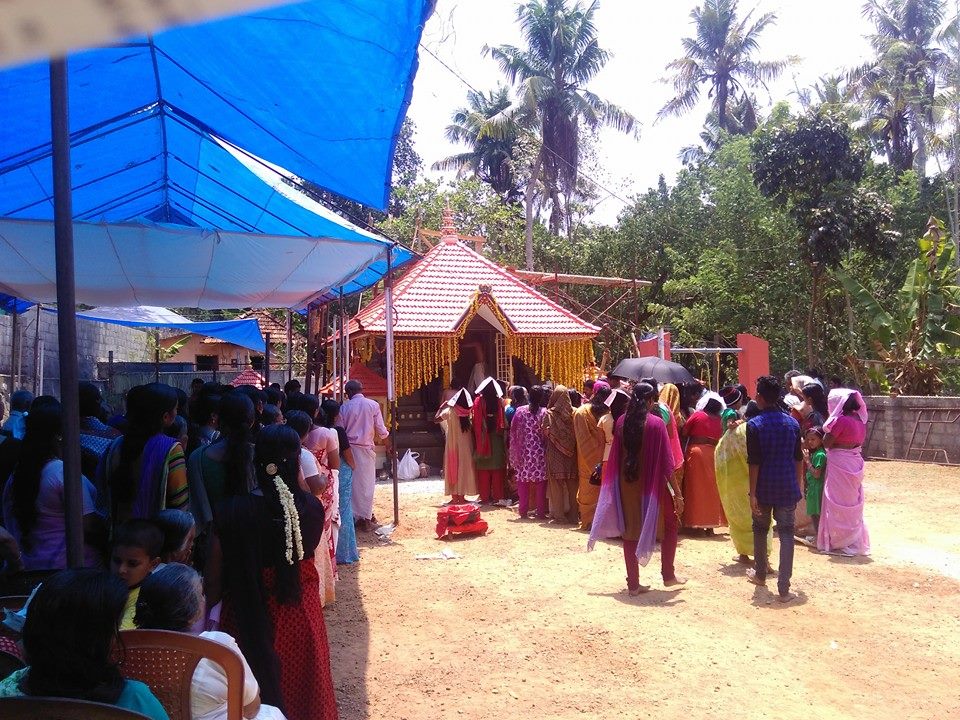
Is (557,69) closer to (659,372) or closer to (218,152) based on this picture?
(659,372)

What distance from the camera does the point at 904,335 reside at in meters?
15.9

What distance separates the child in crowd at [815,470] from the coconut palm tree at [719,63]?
27.2 m

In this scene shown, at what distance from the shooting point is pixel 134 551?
2.80 m

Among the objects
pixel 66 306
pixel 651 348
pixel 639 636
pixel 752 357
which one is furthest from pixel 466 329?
pixel 66 306

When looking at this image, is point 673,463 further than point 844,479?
No

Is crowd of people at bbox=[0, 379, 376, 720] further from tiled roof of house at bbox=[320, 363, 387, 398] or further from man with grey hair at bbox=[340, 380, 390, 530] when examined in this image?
tiled roof of house at bbox=[320, 363, 387, 398]

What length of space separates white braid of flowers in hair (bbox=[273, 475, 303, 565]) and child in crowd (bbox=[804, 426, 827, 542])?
586cm

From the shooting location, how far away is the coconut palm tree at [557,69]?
2977 centimetres

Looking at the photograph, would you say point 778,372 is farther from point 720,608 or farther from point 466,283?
point 720,608

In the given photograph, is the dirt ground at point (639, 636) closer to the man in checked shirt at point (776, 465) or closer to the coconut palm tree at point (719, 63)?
the man in checked shirt at point (776, 465)

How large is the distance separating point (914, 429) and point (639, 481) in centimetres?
1059

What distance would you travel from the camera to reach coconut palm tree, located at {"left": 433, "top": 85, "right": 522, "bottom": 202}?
32.3m

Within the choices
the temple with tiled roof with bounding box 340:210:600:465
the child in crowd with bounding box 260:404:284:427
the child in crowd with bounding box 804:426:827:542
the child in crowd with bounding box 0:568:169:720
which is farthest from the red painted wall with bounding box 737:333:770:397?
the child in crowd with bounding box 0:568:169:720

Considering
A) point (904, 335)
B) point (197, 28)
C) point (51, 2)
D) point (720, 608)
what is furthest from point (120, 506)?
point (904, 335)
